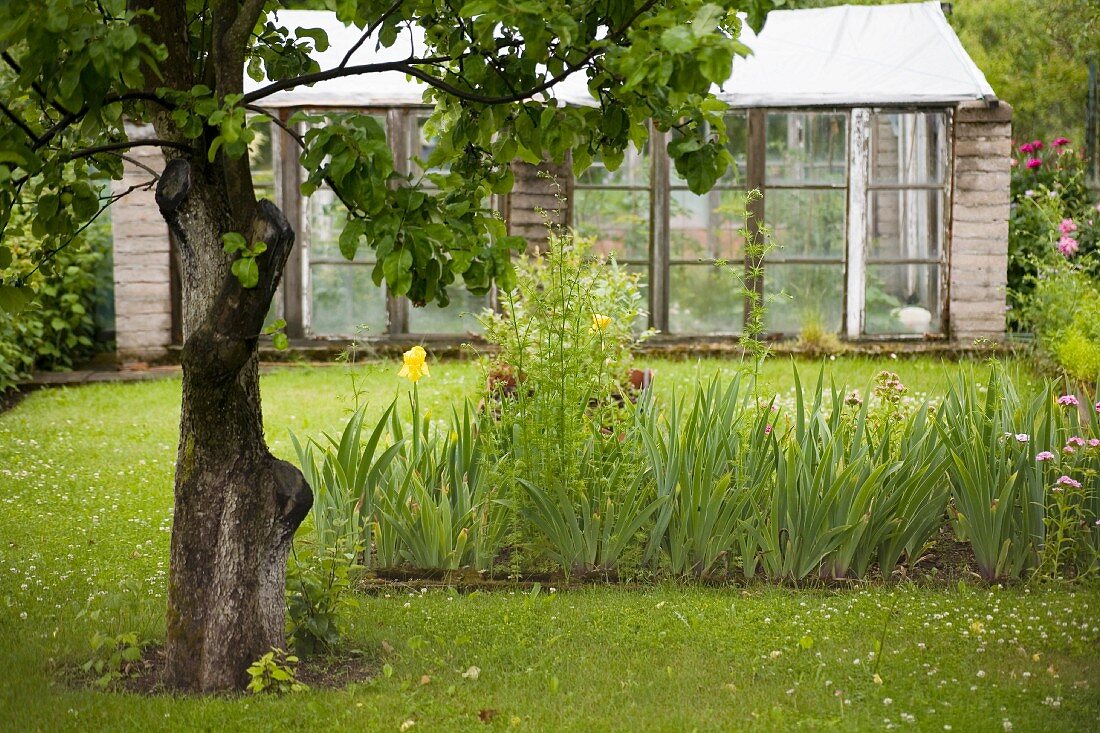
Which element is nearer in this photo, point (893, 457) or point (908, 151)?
point (893, 457)

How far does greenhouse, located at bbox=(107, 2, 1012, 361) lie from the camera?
10328 mm

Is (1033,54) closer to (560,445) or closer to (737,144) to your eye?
(737,144)

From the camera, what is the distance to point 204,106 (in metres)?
2.90

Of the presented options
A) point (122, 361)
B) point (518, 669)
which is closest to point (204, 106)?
point (518, 669)

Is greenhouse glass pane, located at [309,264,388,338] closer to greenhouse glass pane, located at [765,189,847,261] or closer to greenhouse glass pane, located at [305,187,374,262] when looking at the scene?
greenhouse glass pane, located at [305,187,374,262]

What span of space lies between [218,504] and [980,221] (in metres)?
8.55

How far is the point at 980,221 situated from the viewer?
34.0ft

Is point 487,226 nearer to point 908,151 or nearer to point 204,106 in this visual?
point 204,106

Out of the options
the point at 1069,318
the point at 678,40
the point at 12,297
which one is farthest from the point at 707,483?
the point at 1069,318

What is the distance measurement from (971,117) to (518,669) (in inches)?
323

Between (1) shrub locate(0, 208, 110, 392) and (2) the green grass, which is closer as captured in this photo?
(2) the green grass

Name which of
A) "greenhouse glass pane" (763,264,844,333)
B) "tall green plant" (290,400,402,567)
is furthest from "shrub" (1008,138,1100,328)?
"tall green plant" (290,400,402,567)

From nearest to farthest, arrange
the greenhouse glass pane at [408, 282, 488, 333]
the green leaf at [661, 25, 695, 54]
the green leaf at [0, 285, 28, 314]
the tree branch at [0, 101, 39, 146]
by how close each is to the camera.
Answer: the green leaf at [661, 25, 695, 54]
the tree branch at [0, 101, 39, 146]
the green leaf at [0, 285, 28, 314]
the greenhouse glass pane at [408, 282, 488, 333]

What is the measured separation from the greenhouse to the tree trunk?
7.11 metres
